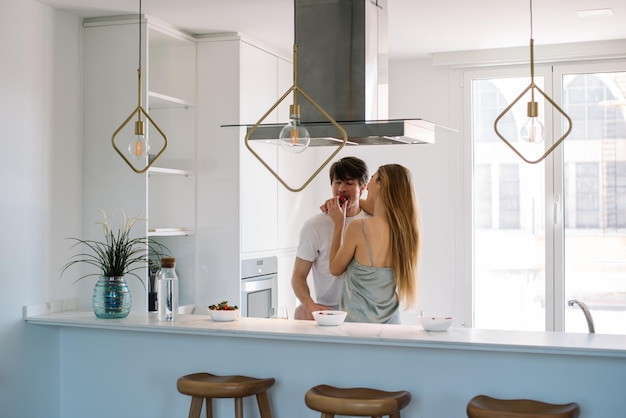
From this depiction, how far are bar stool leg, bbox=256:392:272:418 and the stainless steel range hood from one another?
1107mm

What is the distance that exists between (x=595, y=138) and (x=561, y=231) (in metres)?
0.66

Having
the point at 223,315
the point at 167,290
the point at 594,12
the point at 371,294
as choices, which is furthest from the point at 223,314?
the point at 594,12

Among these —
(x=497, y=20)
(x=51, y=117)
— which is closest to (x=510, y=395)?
(x=497, y=20)

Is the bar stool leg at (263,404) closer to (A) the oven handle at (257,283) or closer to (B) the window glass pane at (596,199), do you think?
(A) the oven handle at (257,283)

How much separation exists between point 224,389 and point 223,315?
52 cm

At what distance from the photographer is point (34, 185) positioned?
416 cm

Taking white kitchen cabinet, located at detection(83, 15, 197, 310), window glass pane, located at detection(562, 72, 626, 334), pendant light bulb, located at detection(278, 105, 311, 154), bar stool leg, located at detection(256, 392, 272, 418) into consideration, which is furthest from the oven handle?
pendant light bulb, located at detection(278, 105, 311, 154)

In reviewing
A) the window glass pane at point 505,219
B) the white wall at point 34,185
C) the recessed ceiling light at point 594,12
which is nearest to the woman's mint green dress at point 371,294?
the white wall at point 34,185

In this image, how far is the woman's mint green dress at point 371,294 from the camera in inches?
156

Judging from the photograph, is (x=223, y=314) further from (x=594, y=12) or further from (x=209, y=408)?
(x=594, y=12)

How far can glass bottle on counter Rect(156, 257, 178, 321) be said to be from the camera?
395 centimetres

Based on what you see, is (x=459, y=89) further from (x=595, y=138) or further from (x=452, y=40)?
(x=595, y=138)

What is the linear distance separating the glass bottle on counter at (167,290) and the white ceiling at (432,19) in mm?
1326

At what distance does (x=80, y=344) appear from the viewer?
419cm
